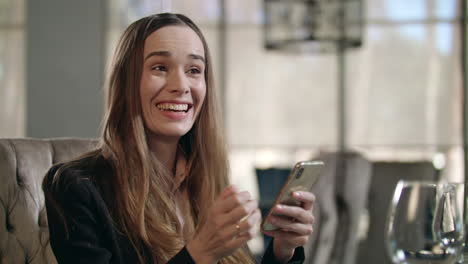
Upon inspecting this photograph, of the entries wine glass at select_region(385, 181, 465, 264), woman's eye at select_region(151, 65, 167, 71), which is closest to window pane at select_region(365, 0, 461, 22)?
woman's eye at select_region(151, 65, 167, 71)

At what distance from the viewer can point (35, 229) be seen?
1.53 metres

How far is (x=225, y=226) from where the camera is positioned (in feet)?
3.28

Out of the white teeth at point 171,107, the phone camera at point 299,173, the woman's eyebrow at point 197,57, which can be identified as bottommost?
the phone camera at point 299,173

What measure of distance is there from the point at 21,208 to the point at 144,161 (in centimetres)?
41

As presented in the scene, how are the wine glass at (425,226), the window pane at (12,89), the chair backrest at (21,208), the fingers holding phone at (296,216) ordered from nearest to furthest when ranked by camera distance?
the wine glass at (425,226) < the fingers holding phone at (296,216) < the chair backrest at (21,208) < the window pane at (12,89)

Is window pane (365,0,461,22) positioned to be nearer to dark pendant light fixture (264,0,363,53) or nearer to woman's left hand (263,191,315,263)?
dark pendant light fixture (264,0,363,53)

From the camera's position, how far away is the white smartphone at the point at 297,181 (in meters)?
1.06

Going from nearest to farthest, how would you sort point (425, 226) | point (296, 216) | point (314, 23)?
1. point (425, 226)
2. point (296, 216)
3. point (314, 23)

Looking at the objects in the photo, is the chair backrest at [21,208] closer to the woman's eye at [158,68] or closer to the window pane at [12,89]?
the woman's eye at [158,68]

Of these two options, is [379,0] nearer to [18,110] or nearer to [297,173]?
[18,110]

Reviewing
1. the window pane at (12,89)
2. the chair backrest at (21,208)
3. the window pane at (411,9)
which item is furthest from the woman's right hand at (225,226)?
the window pane at (411,9)

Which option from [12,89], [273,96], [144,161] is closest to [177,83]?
[144,161]

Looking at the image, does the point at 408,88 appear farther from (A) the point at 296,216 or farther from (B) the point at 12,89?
(A) the point at 296,216

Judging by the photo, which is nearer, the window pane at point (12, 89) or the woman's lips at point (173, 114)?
the woman's lips at point (173, 114)
